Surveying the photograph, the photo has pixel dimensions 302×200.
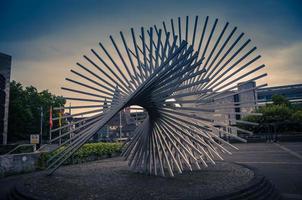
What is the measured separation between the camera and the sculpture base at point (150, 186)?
252 inches

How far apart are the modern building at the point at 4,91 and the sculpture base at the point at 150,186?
58.3 feet

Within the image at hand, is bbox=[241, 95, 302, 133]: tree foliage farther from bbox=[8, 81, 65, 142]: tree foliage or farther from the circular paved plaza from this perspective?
bbox=[8, 81, 65, 142]: tree foliage

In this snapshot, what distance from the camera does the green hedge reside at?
13.5 m

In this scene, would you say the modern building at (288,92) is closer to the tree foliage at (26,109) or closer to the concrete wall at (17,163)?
the tree foliage at (26,109)

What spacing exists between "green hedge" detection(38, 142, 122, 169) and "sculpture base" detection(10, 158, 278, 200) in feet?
14.7

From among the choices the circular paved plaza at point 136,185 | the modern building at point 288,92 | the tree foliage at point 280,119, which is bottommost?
the circular paved plaza at point 136,185

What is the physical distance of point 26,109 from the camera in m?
37.9

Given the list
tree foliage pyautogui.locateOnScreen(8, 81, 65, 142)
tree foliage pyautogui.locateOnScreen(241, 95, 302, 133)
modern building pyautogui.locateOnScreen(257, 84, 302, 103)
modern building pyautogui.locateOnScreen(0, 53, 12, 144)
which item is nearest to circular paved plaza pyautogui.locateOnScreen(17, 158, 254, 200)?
modern building pyautogui.locateOnScreen(0, 53, 12, 144)

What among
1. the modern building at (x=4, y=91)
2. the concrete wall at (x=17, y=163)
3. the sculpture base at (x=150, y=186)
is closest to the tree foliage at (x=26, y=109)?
the modern building at (x=4, y=91)

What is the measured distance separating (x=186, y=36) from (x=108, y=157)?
12.0 m

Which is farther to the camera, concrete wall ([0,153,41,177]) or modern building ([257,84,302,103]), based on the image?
modern building ([257,84,302,103])

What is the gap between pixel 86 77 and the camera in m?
9.13

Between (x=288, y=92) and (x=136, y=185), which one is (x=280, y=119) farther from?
(x=288, y=92)

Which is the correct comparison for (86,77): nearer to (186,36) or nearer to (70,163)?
(186,36)
